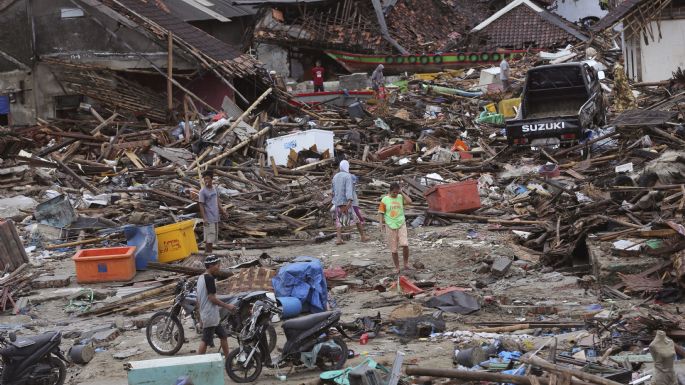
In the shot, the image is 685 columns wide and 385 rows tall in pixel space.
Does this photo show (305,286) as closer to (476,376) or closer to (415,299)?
(415,299)

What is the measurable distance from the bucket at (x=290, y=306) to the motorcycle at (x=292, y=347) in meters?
1.92

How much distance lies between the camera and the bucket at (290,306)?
Answer: 12234 millimetres

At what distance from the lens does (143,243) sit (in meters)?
16.2

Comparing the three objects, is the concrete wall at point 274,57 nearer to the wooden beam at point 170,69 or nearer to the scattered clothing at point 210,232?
the wooden beam at point 170,69

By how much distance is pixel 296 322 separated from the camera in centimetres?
1016

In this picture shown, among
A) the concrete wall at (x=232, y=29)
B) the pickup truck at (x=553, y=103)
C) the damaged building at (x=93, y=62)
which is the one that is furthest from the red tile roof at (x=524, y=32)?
the pickup truck at (x=553, y=103)

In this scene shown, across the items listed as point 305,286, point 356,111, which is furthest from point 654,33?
point 305,286

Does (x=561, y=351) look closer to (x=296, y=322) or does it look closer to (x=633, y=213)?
(x=296, y=322)

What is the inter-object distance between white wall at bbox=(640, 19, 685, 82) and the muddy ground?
16.1 metres

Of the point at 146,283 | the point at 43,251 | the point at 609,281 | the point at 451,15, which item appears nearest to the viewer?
the point at 609,281

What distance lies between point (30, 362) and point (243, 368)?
2.09 m

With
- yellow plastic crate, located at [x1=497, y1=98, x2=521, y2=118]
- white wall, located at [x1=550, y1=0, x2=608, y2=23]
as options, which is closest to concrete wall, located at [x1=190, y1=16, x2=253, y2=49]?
yellow plastic crate, located at [x1=497, y1=98, x2=521, y2=118]

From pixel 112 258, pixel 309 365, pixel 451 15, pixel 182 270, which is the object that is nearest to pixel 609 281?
pixel 309 365

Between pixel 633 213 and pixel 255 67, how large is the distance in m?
18.6
